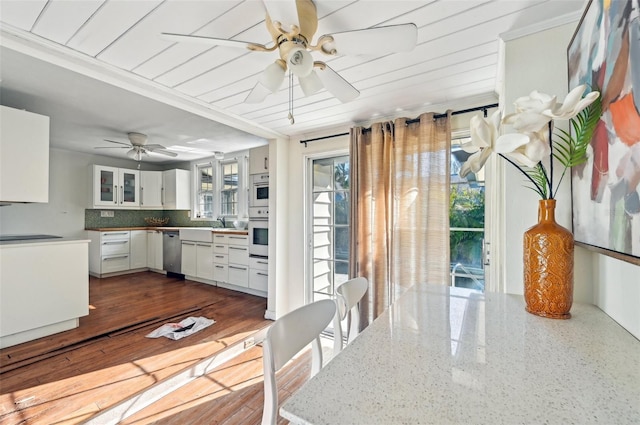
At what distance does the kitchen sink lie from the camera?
14.8 ft

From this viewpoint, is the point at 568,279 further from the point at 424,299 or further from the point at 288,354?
the point at 288,354

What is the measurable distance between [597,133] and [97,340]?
3.66m

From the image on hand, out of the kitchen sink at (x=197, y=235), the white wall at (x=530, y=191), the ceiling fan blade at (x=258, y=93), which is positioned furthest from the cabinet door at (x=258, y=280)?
the white wall at (x=530, y=191)

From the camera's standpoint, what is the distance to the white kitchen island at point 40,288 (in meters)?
2.34

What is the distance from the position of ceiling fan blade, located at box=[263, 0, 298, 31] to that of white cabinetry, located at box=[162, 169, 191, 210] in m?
5.09

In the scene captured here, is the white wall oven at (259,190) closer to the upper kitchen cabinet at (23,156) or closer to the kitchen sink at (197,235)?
the kitchen sink at (197,235)

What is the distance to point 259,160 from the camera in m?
3.96

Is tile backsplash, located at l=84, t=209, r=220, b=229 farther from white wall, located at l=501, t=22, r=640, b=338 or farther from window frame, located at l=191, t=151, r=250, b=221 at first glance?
white wall, located at l=501, t=22, r=640, b=338

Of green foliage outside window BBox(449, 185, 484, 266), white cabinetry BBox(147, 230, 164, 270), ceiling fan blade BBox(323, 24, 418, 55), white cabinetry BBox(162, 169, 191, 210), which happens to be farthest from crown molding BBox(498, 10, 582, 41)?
white cabinetry BBox(147, 230, 164, 270)

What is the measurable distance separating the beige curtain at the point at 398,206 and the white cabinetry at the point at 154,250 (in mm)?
4253

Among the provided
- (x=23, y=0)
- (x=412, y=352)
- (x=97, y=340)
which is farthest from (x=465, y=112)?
(x=97, y=340)

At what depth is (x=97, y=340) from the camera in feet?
8.33

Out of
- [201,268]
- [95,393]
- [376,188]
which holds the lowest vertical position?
[95,393]

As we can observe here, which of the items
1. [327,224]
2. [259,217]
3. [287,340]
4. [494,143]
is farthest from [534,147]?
[259,217]
